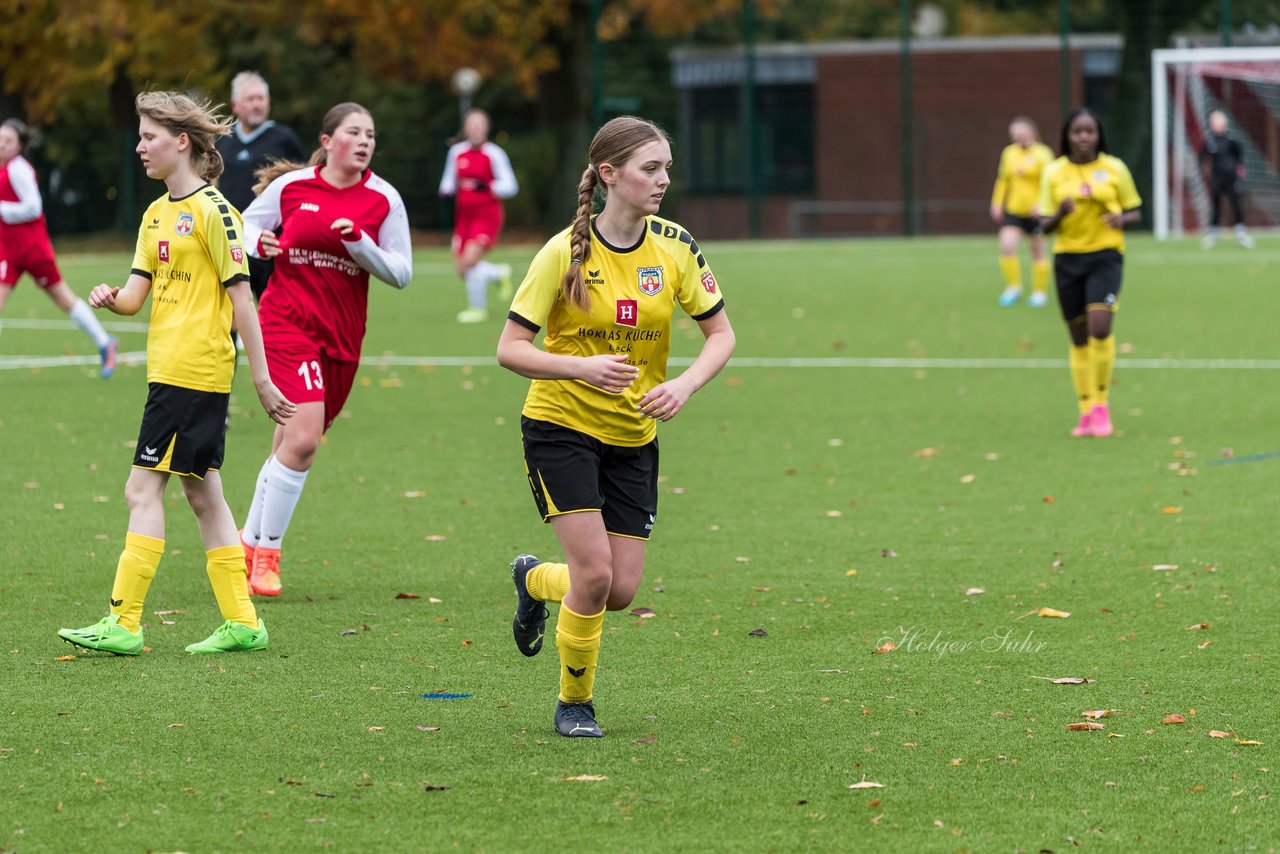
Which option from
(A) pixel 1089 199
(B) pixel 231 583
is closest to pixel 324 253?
(B) pixel 231 583

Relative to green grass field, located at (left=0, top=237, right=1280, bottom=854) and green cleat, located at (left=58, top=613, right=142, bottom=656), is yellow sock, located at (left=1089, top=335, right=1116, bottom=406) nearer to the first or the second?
green grass field, located at (left=0, top=237, right=1280, bottom=854)

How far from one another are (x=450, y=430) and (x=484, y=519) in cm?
354

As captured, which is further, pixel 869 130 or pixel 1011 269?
pixel 869 130

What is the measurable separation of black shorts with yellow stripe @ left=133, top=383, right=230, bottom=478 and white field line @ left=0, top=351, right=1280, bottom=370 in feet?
33.4

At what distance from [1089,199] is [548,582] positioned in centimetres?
744

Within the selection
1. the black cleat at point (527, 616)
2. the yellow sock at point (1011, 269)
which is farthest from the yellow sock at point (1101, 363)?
the yellow sock at point (1011, 269)

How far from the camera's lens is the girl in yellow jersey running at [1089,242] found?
12492 millimetres

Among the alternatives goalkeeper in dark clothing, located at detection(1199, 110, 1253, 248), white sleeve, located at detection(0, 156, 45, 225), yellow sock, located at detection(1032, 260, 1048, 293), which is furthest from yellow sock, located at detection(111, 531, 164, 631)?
goalkeeper in dark clothing, located at detection(1199, 110, 1253, 248)

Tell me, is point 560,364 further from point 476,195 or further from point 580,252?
point 476,195

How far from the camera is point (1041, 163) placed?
23.3m

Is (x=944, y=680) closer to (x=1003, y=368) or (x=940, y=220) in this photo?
(x=1003, y=368)

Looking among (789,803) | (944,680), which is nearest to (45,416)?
(944,680)

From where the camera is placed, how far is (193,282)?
262 inches

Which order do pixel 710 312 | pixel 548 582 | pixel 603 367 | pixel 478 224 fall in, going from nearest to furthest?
pixel 603 367, pixel 710 312, pixel 548 582, pixel 478 224
